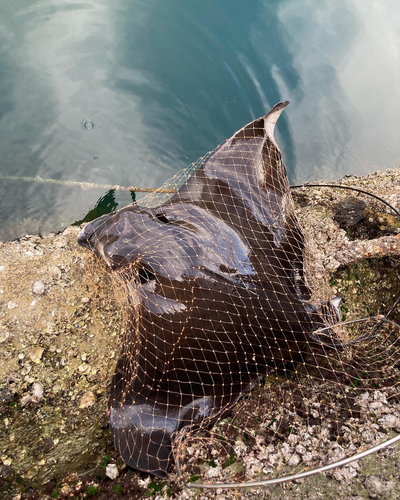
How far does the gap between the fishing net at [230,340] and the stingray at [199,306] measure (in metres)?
0.01

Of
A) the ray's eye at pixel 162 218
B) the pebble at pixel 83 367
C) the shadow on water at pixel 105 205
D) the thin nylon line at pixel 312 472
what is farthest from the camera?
the shadow on water at pixel 105 205

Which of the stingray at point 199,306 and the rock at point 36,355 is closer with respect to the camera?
the stingray at point 199,306

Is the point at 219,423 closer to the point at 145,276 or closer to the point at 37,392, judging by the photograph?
the point at 145,276

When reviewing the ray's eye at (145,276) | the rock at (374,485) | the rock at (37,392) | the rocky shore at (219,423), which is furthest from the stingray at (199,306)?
the rock at (374,485)

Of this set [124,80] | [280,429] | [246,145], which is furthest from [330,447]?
[124,80]

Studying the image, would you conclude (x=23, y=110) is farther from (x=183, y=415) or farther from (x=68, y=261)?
(x=183, y=415)

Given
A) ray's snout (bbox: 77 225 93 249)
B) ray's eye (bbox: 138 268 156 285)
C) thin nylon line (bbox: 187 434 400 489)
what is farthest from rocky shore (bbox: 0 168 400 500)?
ray's eye (bbox: 138 268 156 285)

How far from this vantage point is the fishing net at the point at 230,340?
11.3ft

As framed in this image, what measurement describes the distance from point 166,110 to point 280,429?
5.35m

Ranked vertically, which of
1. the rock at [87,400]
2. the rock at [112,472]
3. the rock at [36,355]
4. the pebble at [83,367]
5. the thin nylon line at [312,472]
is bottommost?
the thin nylon line at [312,472]

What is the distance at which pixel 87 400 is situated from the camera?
14.1ft

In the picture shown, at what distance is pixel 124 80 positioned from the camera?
6.25m

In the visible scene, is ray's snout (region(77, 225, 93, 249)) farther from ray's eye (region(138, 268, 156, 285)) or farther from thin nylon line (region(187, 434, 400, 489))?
thin nylon line (region(187, 434, 400, 489))

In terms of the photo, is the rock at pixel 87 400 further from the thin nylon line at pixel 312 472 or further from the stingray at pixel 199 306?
the thin nylon line at pixel 312 472
